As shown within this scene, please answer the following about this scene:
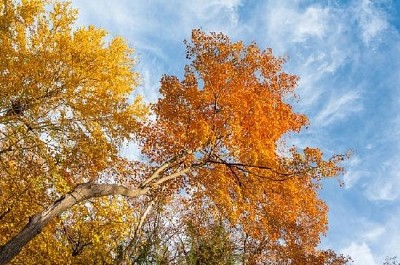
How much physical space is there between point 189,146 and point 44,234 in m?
5.60

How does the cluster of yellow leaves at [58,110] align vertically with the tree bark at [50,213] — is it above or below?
above

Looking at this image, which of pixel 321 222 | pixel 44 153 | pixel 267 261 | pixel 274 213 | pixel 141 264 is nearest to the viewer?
pixel 141 264

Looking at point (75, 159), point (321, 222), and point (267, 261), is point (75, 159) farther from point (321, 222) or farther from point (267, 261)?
point (267, 261)

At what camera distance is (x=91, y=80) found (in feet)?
50.3

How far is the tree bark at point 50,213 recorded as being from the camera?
7.83 meters

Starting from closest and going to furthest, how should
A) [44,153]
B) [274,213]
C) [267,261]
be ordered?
1. [44,153]
2. [274,213]
3. [267,261]

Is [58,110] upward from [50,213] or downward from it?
upward

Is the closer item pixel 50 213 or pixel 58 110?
pixel 50 213

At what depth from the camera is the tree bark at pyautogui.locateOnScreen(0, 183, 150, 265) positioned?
25.7 ft

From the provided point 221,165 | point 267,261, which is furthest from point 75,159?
point 267,261

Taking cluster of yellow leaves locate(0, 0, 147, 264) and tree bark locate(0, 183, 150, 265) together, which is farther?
cluster of yellow leaves locate(0, 0, 147, 264)

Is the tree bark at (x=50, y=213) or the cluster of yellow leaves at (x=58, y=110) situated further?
the cluster of yellow leaves at (x=58, y=110)

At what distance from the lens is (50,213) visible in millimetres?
8570

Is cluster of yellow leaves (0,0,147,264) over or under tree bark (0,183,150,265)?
over
